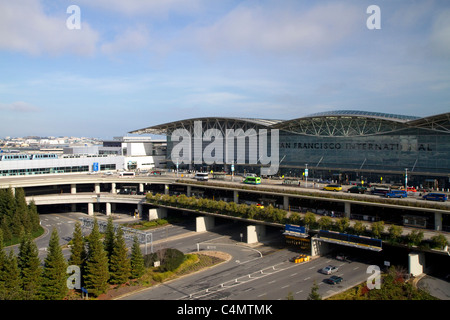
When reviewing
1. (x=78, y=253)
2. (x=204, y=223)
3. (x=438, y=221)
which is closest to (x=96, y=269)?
(x=78, y=253)

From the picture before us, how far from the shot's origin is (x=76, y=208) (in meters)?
57.3

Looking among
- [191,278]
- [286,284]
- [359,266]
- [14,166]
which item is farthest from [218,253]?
[14,166]

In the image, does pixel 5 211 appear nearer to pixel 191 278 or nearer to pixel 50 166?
pixel 50 166

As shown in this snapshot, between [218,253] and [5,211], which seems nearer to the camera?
[218,253]

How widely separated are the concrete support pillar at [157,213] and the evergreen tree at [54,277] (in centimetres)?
2427

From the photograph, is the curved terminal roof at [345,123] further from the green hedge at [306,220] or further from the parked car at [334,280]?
the parked car at [334,280]

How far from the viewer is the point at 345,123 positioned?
168 feet

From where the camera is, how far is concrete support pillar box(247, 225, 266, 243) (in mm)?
37906

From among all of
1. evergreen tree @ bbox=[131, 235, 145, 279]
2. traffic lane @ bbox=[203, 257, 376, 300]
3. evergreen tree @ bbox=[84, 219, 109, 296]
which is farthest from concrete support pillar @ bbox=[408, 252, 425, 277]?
evergreen tree @ bbox=[84, 219, 109, 296]

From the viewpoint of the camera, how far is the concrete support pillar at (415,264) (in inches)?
1085

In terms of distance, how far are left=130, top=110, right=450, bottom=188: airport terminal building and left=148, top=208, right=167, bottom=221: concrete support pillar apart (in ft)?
40.5

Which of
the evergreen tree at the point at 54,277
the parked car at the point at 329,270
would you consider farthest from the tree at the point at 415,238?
the evergreen tree at the point at 54,277

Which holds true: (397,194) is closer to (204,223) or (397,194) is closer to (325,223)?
(325,223)
